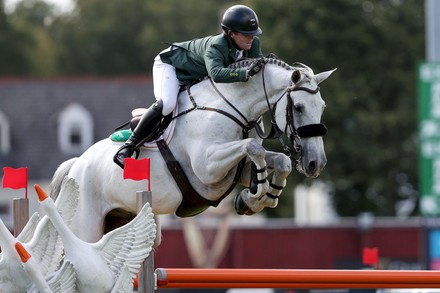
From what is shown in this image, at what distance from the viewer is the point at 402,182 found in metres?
30.4

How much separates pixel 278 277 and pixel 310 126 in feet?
3.93

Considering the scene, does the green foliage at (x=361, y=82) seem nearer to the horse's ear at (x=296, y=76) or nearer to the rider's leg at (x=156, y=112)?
the rider's leg at (x=156, y=112)

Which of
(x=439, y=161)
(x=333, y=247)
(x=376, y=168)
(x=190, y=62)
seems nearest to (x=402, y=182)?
(x=376, y=168)

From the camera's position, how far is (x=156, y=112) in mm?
7660

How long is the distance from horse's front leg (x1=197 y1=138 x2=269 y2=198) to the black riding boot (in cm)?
39

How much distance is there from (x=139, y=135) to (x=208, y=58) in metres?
0.66

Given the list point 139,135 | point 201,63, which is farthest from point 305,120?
point 139,135

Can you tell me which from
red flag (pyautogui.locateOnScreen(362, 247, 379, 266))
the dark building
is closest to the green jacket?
red flag (pyautogui.locateOnScreen(362, 247, 379, 266))

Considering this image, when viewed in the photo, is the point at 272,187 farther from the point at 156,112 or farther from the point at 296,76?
the point at 156,112

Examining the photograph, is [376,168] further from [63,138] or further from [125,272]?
[125,272]

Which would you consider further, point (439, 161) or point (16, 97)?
point (16, 97)

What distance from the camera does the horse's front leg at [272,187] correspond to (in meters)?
7.41

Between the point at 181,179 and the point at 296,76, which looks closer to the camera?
the point at 296,76

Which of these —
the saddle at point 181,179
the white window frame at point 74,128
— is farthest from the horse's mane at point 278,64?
the white window frame at point 74,128
